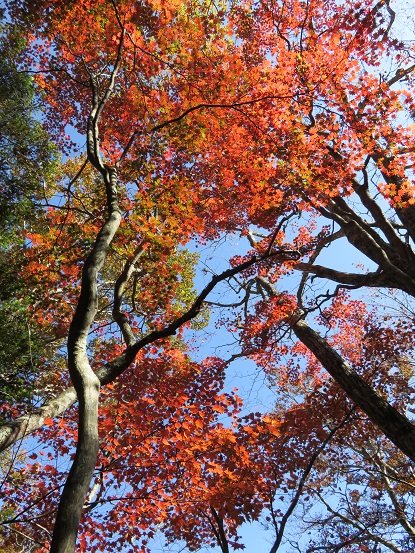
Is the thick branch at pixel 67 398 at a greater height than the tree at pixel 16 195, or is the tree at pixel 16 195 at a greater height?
the tree at pixel 16 195

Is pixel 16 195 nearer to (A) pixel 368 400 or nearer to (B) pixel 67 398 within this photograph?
(B) pixel 67 398

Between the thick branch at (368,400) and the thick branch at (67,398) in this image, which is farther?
the thick branch at (368,400)

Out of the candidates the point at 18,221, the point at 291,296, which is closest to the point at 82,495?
the point at 18,221

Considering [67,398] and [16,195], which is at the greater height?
[16,195]

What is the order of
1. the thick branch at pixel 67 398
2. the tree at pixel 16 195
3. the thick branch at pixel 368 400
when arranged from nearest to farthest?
1. the thick branch at pixel 67 398
2. the thick branch at pixel 368 400
3. the tree at pixel 16 195

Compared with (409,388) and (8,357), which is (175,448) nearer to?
(8,357)

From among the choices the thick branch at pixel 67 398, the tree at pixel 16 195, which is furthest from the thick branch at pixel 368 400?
the tree at pixel 16 195

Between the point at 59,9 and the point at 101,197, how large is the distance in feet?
16.6

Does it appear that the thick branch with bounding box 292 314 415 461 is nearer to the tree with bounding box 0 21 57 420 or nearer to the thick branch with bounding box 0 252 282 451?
the thick branch with bounding box 0 252 282 451

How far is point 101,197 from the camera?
9797 mm

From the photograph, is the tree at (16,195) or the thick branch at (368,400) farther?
the tree at (16,195)

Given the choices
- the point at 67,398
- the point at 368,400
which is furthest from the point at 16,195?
the point at 368,400

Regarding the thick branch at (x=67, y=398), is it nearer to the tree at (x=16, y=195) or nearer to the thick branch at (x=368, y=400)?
the tree at (x=16, y=195)

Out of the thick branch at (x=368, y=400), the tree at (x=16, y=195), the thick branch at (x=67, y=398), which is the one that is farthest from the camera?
the tree at (x=16, y=195)
